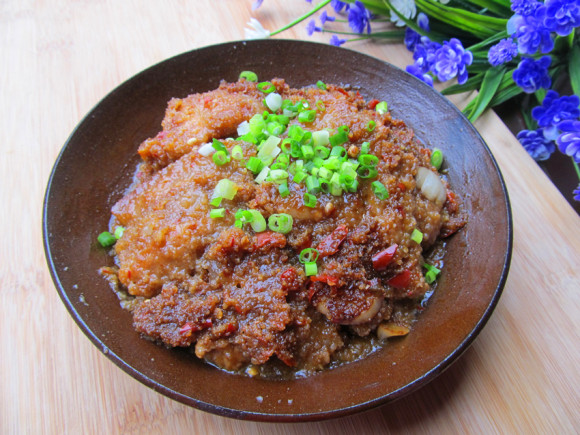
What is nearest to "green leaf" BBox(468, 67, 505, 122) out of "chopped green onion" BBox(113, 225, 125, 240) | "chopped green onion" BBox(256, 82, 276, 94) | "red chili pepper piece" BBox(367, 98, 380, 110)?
"red chili pepper piece" BBox(367, 98, 380, 110)

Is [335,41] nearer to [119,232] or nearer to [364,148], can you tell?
[364,148]

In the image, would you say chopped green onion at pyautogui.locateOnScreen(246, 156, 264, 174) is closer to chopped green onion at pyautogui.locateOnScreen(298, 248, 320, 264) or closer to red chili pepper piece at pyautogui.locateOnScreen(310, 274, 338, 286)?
chopped green onion at pyautogui.locateOnScreen(298, 248, 320, 264)

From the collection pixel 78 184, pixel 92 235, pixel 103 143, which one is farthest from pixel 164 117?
pixel 92 235

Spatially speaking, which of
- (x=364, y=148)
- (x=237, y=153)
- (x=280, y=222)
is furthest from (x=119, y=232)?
(x=364, y=148)

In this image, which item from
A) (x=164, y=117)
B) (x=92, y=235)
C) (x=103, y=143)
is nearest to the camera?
(x=92, y=235)

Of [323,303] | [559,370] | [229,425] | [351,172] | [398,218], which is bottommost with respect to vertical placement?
[559,370]

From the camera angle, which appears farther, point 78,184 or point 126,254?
point 78,184

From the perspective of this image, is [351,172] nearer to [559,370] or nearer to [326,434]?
[326,434]

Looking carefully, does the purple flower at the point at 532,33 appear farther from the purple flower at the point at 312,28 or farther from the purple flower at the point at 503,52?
the purple flower at the point at 312,28
